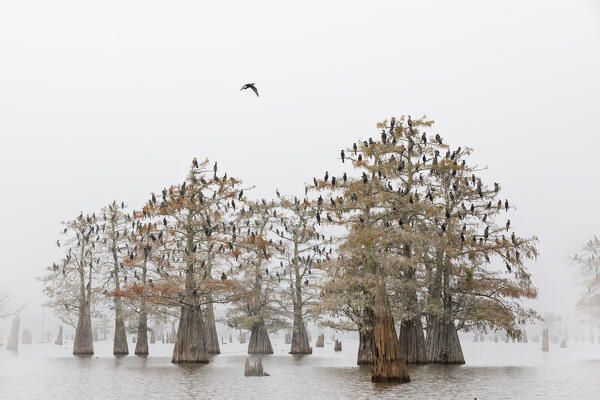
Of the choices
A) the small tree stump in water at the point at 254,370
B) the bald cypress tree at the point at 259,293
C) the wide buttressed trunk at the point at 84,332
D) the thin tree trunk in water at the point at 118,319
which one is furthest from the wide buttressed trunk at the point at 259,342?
the small tree stump in water at the point at 254,370

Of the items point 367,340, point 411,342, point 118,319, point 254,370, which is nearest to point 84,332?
point 118,319

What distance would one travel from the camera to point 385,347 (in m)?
22.2

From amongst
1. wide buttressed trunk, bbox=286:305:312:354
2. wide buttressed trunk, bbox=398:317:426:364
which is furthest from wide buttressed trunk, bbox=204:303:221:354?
wide buttressed trunk, bbox=398:317:426:364

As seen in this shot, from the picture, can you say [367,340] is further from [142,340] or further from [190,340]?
[142,340]

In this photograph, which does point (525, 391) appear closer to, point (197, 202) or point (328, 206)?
point (328, 206)

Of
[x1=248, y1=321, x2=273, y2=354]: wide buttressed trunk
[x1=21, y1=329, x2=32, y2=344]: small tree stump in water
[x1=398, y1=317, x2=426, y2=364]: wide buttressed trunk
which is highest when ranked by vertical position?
[x1=398, y1=317, x2=426, y2=364]: wide buttressed trunk

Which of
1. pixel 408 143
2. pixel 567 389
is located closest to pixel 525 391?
pixel 567 389

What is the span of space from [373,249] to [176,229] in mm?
14119

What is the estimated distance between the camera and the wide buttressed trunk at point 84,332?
1887 inches

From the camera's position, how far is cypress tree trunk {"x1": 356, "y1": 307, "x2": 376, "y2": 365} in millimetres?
31250

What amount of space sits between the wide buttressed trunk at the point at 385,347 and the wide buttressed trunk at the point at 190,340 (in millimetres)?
16898

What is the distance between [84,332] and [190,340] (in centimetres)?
1560

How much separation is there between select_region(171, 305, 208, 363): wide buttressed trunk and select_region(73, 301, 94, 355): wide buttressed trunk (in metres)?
13.8

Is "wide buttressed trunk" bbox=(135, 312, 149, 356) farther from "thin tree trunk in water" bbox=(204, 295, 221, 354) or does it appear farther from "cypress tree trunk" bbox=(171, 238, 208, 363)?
"cypress tree trunk" bbox=(171, 238, 208, 363)
